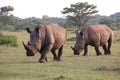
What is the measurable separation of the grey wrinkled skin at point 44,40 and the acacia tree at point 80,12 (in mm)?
40739

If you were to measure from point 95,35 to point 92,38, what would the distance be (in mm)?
349

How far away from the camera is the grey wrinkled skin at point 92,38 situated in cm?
1925

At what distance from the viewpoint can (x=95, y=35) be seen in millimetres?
20281

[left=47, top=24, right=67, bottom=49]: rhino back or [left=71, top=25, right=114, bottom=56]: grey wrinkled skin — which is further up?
[left=47, top=24, right=67, bottom=49]: rhino back

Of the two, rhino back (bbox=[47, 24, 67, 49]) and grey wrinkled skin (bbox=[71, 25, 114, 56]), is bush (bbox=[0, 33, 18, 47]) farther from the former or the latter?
rhino back (bbox=[47, 24, 67, 49])

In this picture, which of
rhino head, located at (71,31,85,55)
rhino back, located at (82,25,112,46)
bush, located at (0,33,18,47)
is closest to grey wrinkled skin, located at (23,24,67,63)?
rhino head, located at (71,31,85,55)

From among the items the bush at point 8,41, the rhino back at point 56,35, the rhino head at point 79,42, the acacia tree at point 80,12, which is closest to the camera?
the rhino back at point 56,35

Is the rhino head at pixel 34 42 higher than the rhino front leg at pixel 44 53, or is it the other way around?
the rhino head at pixel 34 42

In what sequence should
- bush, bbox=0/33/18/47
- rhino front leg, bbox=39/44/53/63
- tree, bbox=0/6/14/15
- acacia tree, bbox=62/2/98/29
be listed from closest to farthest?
rhino front leg, bbox=39/44/53/63 < bush, bbox=0/33/18/47 < acacia tree, bbox=62/2/98/29 < tree, bbox=0/6/14/15

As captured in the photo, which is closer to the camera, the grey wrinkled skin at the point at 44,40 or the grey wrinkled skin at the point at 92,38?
the grey wrinkled skin at the point at 44,40

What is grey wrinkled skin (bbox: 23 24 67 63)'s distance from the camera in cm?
1552

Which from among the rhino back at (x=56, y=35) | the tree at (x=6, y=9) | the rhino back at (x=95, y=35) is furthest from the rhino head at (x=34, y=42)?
the tree at (x=6, y=9)

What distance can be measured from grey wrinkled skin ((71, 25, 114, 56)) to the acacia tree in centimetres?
3613

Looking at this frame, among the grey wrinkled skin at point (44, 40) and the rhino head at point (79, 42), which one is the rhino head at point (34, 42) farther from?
the rhino head at point (79, 42)
